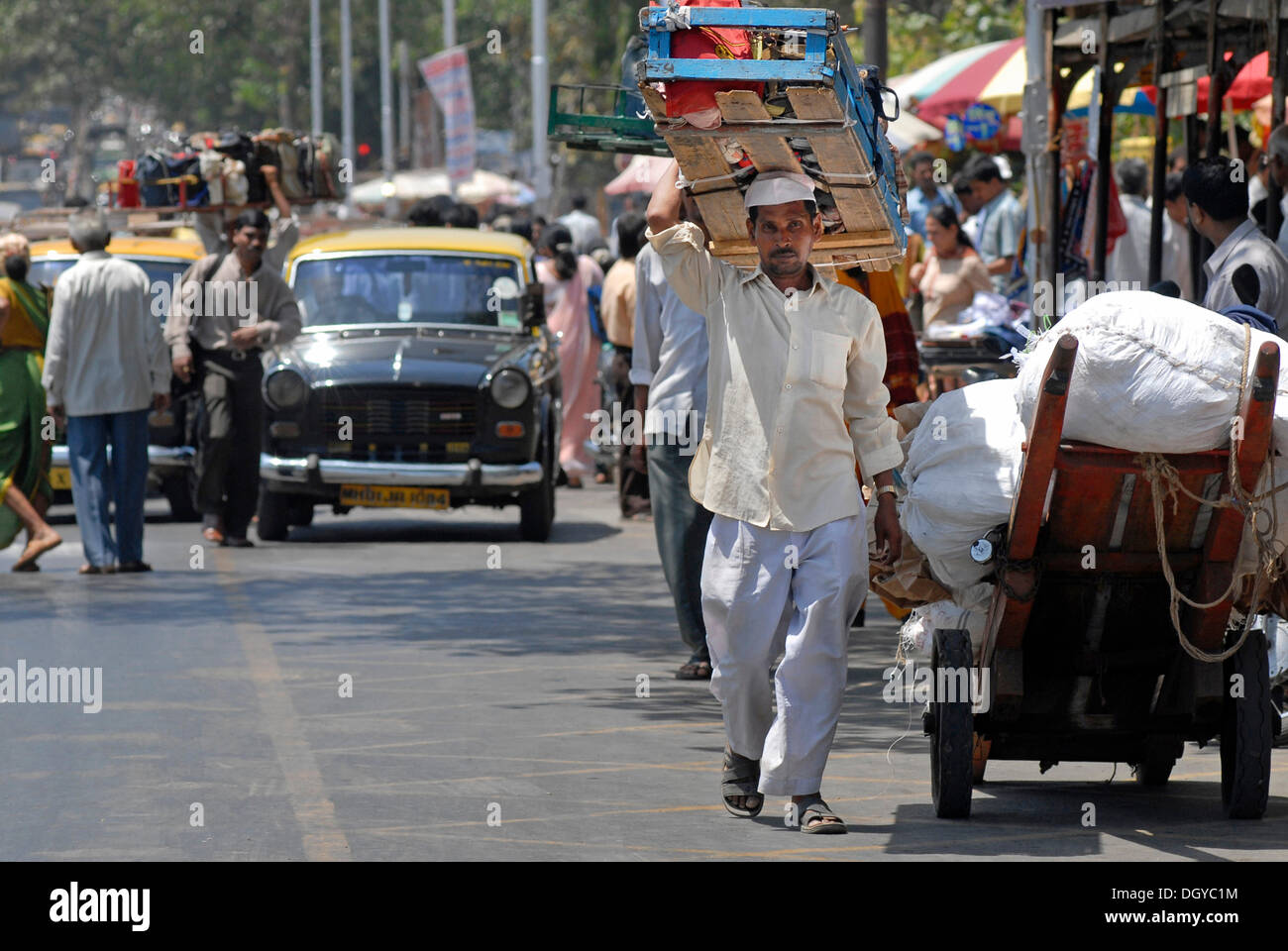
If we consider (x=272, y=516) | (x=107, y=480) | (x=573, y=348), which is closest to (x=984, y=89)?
(x=573, y=348)

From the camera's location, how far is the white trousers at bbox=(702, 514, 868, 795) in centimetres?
597

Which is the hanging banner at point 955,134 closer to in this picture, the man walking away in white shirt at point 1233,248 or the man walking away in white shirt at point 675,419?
the man walking away in white shirt at point 675,419

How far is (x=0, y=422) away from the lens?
41.0ft

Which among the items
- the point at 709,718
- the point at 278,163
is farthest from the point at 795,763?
the point at 278,163

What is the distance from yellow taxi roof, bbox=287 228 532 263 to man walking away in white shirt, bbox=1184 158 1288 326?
7685 mm

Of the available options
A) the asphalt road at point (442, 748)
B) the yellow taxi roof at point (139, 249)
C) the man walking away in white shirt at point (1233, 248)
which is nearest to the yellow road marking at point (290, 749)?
the asphalt road at point (442, 748)

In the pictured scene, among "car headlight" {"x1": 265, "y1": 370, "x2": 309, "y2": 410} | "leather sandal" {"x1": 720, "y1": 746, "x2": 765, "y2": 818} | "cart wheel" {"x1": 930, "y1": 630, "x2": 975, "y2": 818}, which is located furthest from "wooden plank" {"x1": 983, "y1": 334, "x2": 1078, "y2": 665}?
"car headlight" {"x1": 265, "y1": 370, "x2": 309, "y2": 410}

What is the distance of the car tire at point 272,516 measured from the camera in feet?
46.2

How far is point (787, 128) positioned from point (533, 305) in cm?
887

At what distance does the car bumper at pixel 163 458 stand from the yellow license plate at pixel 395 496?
5.11 ft

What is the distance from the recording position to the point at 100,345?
1227 cm

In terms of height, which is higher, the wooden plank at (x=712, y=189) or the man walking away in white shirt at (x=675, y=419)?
the wooden plank at (x=712, y=189)

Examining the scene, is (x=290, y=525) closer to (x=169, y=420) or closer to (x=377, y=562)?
(x=169, y=420)
